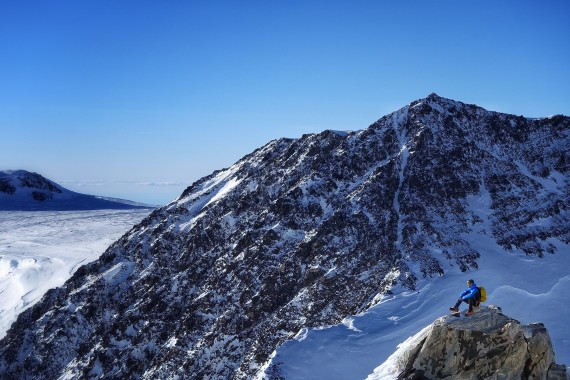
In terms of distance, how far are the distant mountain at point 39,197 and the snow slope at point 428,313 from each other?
108 meters

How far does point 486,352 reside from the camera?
66.5ft

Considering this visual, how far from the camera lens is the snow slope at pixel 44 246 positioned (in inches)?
2574

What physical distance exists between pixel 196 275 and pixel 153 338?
26.1 feet

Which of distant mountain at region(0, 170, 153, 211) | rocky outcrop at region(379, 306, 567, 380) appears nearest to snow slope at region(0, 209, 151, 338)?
distant mountain at region(0, 170, 153, 211)

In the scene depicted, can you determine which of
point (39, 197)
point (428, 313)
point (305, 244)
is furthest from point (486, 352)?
point (39, 197)

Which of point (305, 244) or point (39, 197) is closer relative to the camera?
point (305, 244)

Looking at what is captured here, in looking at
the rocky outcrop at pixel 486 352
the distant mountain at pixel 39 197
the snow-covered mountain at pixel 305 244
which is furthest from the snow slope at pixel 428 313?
the distant mountain at pixel 39 197

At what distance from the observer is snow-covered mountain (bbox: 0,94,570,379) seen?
43.5 m

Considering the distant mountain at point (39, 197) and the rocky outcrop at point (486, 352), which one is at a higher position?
the distant mountain at point (39, 197)

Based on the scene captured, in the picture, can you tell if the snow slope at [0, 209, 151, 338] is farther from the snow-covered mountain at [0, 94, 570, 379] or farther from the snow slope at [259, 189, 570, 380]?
the snow slope at [259, 189, 570, 380]

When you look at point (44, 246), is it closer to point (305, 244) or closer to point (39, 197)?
point (39, 197)

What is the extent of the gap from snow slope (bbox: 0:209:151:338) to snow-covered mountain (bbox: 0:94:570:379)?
6.72 metres

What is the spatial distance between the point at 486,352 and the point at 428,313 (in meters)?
16.9

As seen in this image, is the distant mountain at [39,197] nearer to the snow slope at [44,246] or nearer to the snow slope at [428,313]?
the snow slope at [44,246]
